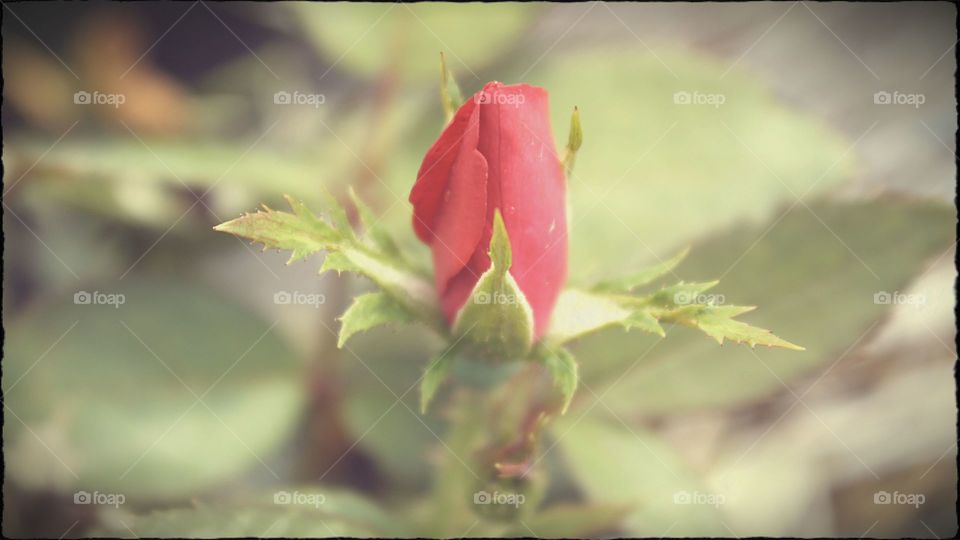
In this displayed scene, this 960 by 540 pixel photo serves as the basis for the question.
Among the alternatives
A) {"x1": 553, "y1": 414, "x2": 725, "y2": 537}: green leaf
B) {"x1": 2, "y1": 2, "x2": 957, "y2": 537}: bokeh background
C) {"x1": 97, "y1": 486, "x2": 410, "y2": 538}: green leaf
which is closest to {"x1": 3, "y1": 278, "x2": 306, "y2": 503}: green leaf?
{"x1": 2, "y1": 2, "x2": 957, "y2": 537}: bokeh background

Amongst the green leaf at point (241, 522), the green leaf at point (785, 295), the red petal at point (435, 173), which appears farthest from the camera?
the green leaf at point (785, 295)

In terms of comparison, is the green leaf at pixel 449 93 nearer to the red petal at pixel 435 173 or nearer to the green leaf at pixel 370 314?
the red petal at pixel 435 173

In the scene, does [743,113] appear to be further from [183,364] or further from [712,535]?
[183,364]

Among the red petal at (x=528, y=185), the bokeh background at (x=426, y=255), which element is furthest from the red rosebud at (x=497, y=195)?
the bokeh background at (x=426, y=255)

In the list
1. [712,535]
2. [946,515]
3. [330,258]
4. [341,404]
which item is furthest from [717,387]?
[330,258]

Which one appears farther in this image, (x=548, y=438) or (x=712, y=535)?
(x=548, y=438)

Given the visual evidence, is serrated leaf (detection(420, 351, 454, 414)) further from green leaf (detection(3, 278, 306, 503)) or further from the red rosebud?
green leaf (detection(3, 278, 306, 503))

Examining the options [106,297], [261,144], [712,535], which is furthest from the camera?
[261,144]
